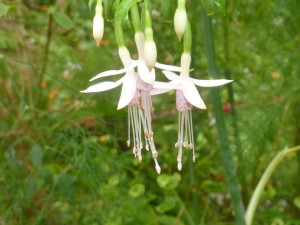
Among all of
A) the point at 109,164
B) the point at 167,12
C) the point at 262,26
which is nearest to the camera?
the point at 167,12

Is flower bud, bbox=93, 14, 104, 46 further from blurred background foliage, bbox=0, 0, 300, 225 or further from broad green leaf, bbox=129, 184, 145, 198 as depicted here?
broad green leaf, bbox=129, 184, 145, 198

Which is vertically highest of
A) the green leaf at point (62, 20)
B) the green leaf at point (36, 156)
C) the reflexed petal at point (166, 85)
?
the green leaf at point (62, 20)

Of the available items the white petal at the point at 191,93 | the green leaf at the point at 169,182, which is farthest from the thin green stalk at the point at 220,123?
the white petal at the point at 191,93

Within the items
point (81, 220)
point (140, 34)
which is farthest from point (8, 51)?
point (140, 34)

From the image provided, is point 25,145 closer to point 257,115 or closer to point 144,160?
point 144,160

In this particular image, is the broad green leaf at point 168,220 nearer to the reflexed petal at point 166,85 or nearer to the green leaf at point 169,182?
the green leaf at point 169,182

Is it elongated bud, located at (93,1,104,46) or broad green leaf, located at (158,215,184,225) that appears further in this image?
broad green leaf, located at (158,215,184,225)

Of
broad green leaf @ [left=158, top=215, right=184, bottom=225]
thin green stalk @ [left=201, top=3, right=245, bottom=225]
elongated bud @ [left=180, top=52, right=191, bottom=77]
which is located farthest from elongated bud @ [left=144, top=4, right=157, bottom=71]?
broad green leaf @ [left=158, top=215, right=184, bottom=225]

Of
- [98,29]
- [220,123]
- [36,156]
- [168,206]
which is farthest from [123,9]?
[168,206]
